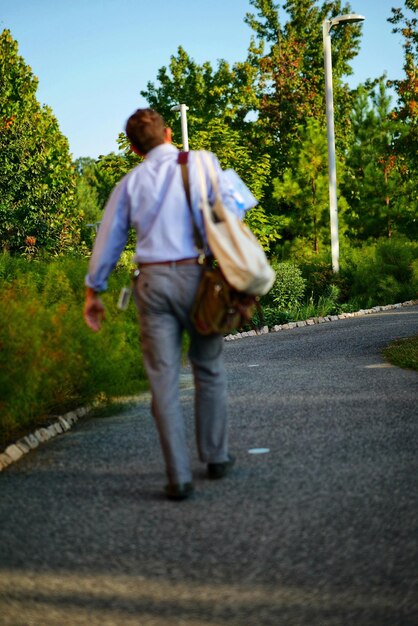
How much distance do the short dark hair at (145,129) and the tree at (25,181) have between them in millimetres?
18484

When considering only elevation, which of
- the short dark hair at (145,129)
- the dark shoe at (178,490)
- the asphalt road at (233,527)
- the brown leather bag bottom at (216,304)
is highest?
the short dark hair at (145,129)

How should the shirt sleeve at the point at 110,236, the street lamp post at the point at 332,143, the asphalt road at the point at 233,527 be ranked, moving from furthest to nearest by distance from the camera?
the street lamp post at the point at 332,143, the shirt sleeve at the point at 110,236, the asphalt road at the point at 233,527

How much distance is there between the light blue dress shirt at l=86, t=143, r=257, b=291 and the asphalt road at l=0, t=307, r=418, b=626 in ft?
4.25

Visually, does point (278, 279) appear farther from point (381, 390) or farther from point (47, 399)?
point (47, 399)

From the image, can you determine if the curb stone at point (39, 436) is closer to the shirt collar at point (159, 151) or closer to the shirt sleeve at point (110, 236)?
the shirt sleeve at point (110, 236)

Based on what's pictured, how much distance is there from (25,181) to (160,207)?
21.1m

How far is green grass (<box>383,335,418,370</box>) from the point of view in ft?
35.5

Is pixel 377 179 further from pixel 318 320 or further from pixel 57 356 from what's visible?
pixel 57 356

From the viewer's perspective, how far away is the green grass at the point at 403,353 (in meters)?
10.8

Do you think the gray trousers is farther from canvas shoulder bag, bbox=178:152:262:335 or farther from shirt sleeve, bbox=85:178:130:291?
shirt sleeve, bbox=85:178:130:291

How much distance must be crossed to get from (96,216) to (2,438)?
250 feet

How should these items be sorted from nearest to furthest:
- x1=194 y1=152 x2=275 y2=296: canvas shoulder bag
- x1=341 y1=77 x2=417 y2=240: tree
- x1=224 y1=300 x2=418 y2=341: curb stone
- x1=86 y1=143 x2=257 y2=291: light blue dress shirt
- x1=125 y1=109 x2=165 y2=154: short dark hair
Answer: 1. x1=194 y1=152 x2=275 y2=296: canvas shoulder bag
2. x1=86 y1=143 x2=257 y2=291: light blue dress shirt
3. x1=125 y1=109 x2=165 y2=154: short dark hair
4. x1=224 y1=300 x2=418 y2=341: curb stone
5. x1=341 y1=77 x2=417 y2=240: tree

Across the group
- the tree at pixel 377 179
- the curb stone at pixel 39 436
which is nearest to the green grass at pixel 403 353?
the curb stone at pixel 39 436

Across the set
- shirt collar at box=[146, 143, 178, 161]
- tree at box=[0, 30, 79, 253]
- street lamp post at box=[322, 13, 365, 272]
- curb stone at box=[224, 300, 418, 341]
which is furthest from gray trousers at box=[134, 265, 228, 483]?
A: street lamp post at box=[322, 13, 365, 272]
